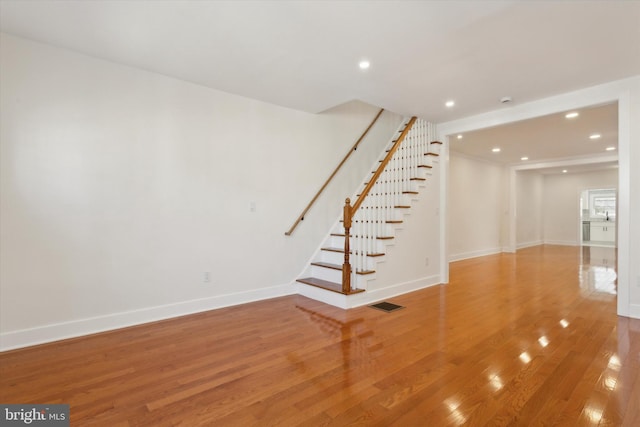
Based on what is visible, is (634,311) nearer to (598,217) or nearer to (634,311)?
(634,311)

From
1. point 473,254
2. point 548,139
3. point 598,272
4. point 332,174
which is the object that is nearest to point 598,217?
point 473,254

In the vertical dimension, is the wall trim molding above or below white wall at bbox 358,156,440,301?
below

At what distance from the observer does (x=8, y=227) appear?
2.58m

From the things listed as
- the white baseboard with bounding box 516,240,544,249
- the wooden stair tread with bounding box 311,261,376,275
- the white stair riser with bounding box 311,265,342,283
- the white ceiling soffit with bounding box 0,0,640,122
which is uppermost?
the white ceiling soffit with bounding box 0,0,640,122

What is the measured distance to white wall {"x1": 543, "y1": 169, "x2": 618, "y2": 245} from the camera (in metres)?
9.74

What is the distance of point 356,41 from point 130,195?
2.68m

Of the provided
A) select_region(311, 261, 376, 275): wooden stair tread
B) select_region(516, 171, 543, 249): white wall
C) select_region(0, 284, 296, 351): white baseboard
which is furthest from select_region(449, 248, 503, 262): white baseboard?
select_region(0, 284, 296, 351): white baseboard

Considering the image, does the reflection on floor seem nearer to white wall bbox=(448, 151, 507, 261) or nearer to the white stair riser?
white wall bbox=(448, 151, 507, 261)

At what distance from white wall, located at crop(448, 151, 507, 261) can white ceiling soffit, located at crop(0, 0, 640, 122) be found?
3995 millimetres

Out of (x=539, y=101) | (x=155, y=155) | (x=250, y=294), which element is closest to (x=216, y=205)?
(x=155, y=155)

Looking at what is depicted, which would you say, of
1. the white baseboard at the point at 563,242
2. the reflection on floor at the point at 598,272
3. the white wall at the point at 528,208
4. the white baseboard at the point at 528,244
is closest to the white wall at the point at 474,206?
the white wall at the point at 528,208

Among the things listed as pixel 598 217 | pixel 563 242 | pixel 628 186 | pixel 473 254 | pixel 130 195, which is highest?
pixel 628 186

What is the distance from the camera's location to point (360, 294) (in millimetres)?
3822

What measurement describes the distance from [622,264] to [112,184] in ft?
18.2
